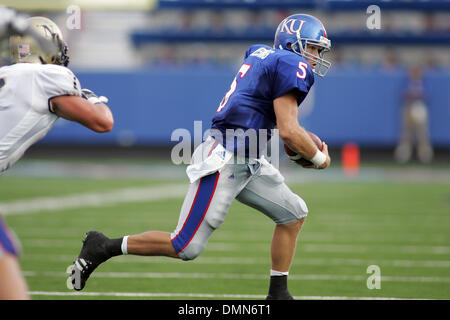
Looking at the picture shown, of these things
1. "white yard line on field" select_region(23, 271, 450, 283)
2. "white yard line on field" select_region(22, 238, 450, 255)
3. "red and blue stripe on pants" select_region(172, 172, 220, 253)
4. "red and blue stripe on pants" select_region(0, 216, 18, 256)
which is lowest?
"white yard line on field" select_region(23, 271, 450, 283)

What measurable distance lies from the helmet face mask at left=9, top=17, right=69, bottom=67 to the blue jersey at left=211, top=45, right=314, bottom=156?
974 millimetres

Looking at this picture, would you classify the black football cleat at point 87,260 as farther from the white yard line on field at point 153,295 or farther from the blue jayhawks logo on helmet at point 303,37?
the blue jayhawks logo on helmet at point 303,37

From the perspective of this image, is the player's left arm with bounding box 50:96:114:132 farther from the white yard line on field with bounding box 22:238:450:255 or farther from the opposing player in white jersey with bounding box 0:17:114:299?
the white yard line on field with bounding box 22:238:450:255

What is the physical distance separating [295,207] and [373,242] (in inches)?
105

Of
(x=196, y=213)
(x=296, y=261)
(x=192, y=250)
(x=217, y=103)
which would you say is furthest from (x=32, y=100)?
(x=217, y=103)

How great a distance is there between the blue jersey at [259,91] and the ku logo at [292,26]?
0.16m

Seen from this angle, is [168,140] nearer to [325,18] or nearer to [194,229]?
[325,18]

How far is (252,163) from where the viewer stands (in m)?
4.19

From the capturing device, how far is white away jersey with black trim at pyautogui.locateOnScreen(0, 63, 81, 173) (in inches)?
130

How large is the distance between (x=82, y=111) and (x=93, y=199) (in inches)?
248

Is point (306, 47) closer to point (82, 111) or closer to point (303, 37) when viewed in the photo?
point (303, 37)

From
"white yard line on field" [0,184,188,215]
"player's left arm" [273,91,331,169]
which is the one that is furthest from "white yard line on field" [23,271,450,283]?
"white yard line on field" [0,184,188,215]

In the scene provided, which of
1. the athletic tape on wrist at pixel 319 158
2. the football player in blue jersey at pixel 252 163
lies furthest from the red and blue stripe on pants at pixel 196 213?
the athletic tape on wrist at pixel 319 158

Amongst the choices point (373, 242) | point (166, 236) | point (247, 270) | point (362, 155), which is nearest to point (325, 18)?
point (362, 155)
